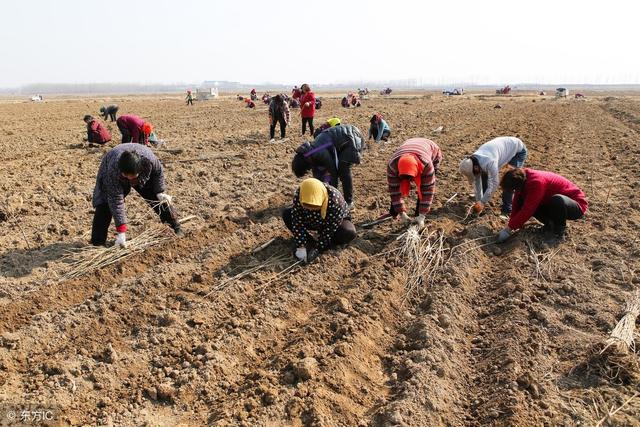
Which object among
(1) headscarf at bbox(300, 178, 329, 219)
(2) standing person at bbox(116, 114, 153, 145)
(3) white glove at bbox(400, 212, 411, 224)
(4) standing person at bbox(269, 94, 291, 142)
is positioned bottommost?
(3) white glove at bbox(400, 212, 411, 224)

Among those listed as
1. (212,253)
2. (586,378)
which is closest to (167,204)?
(212,253)

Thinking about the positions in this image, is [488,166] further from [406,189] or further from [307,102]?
[307,102]

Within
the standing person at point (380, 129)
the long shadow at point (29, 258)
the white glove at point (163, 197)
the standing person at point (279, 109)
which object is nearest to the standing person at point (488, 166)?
the standing person at point (380, 129)

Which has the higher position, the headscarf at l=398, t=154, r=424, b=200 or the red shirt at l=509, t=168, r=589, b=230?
the headscarf at l=398, t=154, r=424, b=200

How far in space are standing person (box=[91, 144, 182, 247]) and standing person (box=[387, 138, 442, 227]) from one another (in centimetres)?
253

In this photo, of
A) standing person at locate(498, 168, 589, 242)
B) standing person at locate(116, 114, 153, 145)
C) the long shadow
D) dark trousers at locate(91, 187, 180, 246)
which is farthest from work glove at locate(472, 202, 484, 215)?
standing person at locate(116, 114, 153, 145)

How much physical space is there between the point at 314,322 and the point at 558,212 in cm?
293

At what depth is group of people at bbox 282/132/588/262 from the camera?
180 inches

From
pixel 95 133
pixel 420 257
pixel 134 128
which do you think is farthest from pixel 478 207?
pixel 95 133

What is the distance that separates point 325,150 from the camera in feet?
18.1

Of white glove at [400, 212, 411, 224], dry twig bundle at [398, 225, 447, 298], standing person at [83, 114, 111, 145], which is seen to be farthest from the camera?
standing person at [83, 114, 111, 145]

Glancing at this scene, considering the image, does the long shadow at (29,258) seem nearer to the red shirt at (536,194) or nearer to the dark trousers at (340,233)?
the dark trousers at (340,233)

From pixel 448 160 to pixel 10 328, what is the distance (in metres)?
7.64

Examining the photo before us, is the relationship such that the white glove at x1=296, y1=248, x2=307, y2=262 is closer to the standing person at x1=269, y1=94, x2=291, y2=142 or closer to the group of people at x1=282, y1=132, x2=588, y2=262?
the group of people at x1=282, y1=132, x2=588, y2=262
